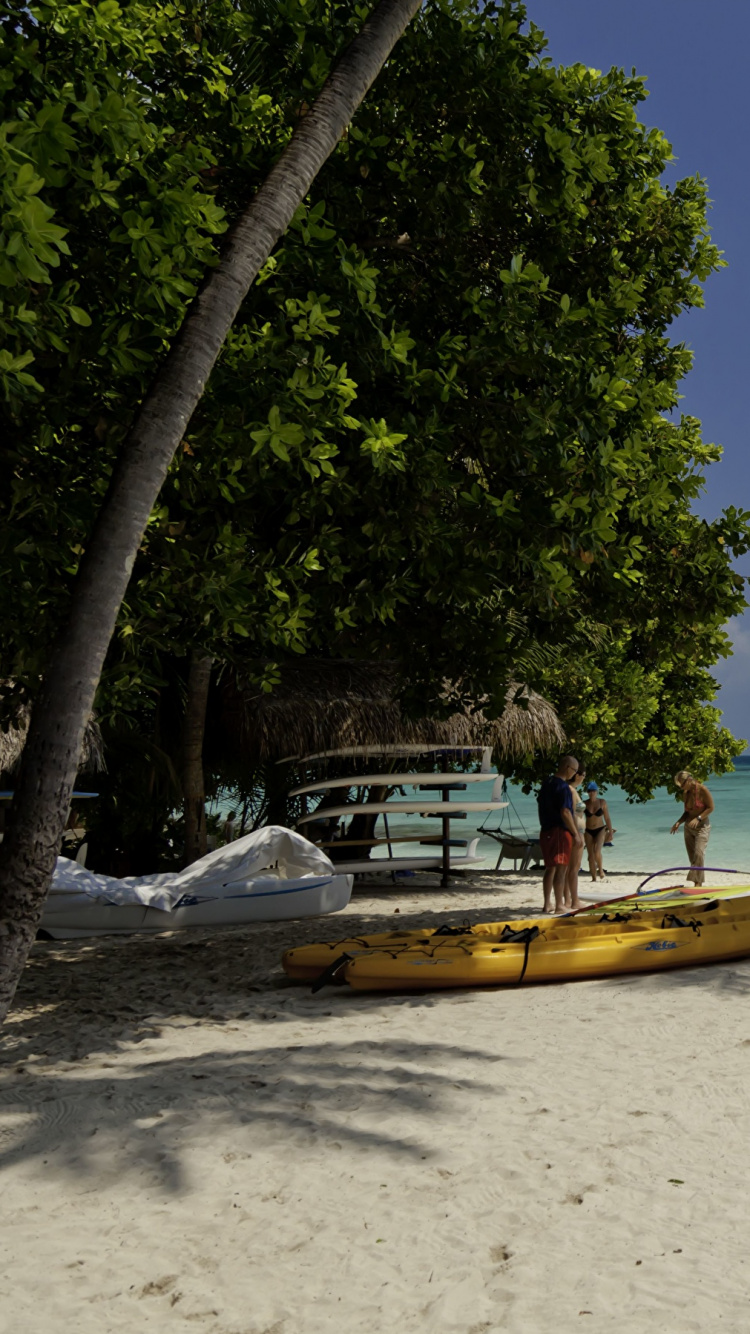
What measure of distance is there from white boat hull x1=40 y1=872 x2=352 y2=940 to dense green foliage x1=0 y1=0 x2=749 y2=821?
324 cm

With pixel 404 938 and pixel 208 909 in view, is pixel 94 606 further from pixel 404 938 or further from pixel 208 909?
pixel 208 909

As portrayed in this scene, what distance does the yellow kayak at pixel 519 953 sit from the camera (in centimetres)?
788

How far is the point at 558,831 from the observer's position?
1157 cm

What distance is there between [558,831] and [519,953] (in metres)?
3.65

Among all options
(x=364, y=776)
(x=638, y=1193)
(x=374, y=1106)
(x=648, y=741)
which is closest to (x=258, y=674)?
(x=374, y=1106)

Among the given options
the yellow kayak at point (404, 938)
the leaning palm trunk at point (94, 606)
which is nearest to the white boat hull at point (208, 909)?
the yellow kayak at point (404, 938)

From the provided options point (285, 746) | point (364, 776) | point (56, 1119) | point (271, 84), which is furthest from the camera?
point (364, 776)

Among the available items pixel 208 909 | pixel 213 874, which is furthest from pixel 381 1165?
pixel 213 874

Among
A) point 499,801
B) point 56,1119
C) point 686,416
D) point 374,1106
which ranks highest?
point 686,416

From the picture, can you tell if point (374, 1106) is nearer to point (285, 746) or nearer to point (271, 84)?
point (271, 84)

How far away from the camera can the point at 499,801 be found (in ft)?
54.9

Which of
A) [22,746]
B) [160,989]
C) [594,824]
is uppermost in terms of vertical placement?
[594,824]

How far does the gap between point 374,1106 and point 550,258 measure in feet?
20.6

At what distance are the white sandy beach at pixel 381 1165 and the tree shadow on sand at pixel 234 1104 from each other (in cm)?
2
